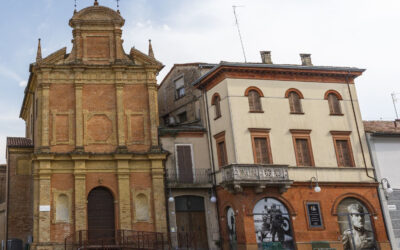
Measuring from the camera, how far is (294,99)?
29.3m

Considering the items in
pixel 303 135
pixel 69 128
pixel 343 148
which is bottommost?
pixel 343 148

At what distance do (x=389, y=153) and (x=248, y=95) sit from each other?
982cm

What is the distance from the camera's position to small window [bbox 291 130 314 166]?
2817cm

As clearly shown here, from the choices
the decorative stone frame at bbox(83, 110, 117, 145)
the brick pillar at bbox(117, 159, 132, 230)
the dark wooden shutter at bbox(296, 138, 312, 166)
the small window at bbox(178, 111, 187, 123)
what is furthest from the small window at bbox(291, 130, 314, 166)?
the decorative stone frame at bbox(83, 110, 117, 145)

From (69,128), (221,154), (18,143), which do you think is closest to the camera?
(69,128)

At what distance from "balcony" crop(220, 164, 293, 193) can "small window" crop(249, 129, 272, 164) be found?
3.13ft

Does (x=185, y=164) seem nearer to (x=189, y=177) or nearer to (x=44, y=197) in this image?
(x=189, y=177)

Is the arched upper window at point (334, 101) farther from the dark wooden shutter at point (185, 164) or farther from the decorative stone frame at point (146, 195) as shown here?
the decorative stone frame at point (146, 195)

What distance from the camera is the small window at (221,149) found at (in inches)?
1101

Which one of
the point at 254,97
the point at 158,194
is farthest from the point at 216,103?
the point at 158,194

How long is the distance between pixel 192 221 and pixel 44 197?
27.7 feet

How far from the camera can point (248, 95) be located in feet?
92.9

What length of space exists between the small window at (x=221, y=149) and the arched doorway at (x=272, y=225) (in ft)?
10.8

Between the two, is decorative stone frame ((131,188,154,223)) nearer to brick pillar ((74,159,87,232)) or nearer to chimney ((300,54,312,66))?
brick pillar ((74,159,87,232))
